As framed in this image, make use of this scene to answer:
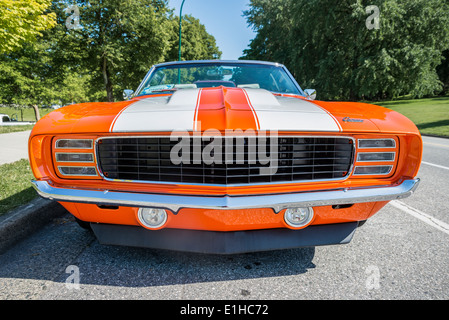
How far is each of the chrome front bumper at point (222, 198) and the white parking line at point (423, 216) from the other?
122 cm

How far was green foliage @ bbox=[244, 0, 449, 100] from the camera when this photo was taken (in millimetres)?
15734

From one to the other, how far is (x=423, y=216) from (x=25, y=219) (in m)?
3.78

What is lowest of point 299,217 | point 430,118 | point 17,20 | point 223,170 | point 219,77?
point 430,118

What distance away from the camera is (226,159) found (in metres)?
1.58

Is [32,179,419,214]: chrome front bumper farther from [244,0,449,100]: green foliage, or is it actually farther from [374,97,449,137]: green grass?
[244,0,449,100]: green foliage

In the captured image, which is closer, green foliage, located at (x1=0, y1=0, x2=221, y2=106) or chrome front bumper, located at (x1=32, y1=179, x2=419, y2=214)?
chrome front bumper, located at (x1=32, y1=179, x2=419, y2=214)

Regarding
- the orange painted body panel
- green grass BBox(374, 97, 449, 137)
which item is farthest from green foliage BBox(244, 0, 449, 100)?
the orange painted body panel

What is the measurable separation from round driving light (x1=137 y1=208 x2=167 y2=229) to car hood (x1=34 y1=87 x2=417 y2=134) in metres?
0.48

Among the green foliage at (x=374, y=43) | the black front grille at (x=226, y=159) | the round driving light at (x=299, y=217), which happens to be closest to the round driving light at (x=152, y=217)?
the black front grille at (x=226, y=159)

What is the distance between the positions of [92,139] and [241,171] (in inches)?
36.3

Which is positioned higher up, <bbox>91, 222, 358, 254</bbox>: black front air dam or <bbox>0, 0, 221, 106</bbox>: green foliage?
<bbox>0, 0, 221, 106</bbox>: green foliage

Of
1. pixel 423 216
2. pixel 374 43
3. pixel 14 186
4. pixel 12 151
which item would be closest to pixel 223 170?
pixel 423 216

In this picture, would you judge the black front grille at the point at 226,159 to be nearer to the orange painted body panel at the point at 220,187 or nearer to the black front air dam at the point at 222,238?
the orange painted body panel at the point at 220,187

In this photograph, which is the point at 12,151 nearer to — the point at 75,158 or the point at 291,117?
the point at 75,158
